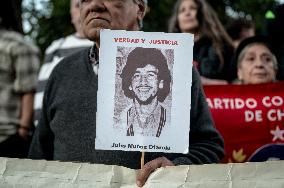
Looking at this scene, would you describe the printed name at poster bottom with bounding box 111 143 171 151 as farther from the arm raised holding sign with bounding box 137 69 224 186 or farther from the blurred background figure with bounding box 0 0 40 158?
the blurred background figure with bounding box 0 0 40 158

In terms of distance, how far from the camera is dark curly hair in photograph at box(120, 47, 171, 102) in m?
2.48

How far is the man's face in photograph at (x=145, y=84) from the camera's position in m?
2.47

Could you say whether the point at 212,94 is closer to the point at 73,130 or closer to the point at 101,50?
the point at 73,130

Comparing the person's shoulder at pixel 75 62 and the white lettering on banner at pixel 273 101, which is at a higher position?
the person's shoulder at pixel 75 62

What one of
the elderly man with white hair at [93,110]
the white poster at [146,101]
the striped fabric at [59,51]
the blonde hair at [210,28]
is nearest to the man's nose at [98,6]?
the elderly man with white hair at [93,110]

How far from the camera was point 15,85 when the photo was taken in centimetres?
411

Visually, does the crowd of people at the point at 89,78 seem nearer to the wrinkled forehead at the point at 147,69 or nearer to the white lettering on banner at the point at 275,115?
the wrinkled forehead at the point at 147,69

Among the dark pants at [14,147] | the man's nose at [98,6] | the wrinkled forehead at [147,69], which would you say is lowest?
the dark pants at [14,147]

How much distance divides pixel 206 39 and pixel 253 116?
0.89 m

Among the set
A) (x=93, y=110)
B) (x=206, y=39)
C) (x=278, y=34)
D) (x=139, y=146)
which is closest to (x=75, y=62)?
(x=93, y=110)

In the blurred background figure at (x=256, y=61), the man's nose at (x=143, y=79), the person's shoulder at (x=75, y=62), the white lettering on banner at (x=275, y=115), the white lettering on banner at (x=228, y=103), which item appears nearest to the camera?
the man's nose at (x=143, y=79)

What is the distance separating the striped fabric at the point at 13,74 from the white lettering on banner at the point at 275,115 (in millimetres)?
1280

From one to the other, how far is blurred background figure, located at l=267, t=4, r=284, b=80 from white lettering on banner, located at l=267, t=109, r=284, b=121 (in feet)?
2.37

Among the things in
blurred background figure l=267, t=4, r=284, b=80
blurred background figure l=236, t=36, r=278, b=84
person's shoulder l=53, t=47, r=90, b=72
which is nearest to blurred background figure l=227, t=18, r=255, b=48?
blurred background figure l=267, t=4, r=284, b=80
